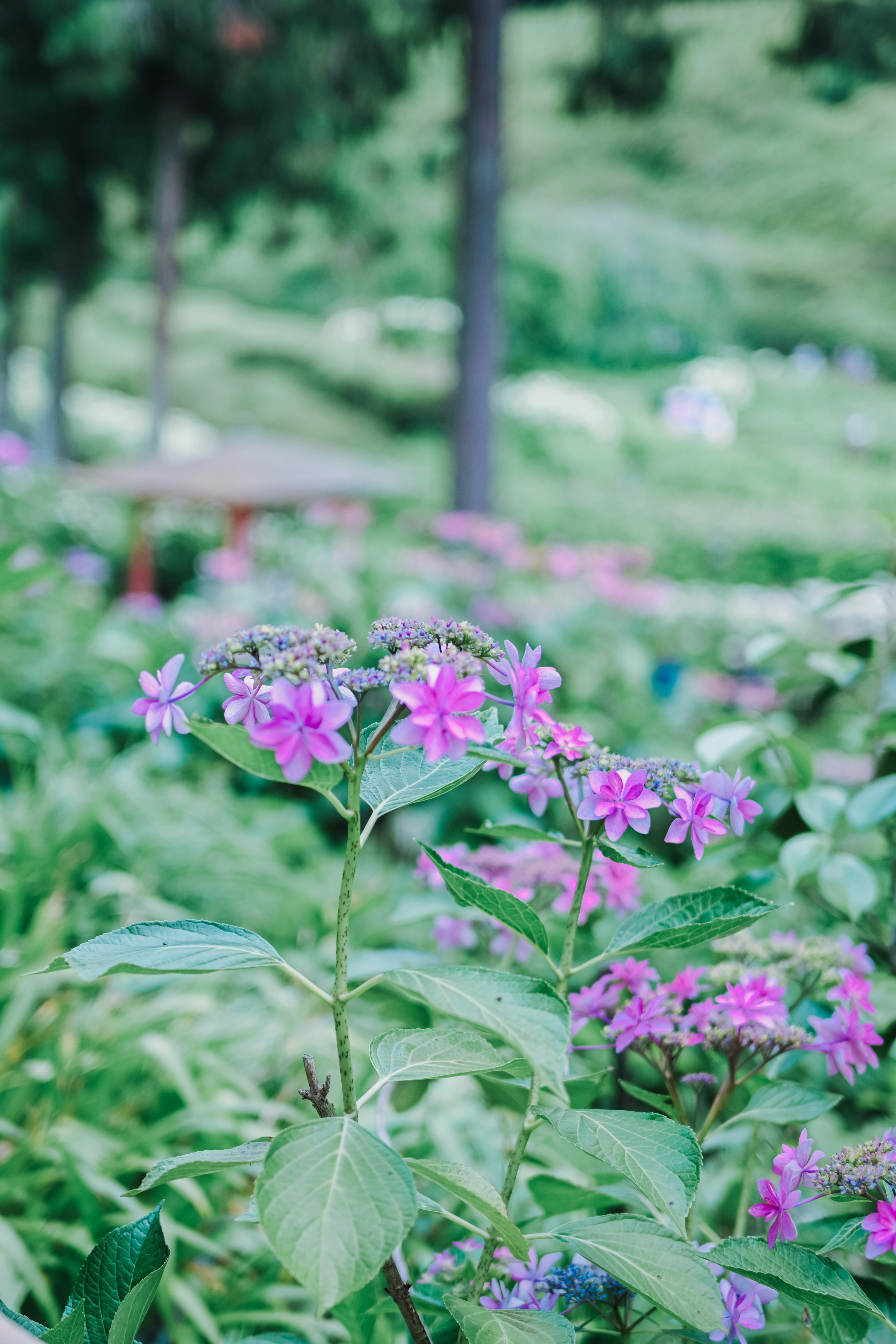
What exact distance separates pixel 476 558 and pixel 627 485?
844 cm

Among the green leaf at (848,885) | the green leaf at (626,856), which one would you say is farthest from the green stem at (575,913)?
the green leaf at (848,885)

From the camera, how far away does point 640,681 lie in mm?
3078

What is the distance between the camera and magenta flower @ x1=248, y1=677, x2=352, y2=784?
14.6 inches

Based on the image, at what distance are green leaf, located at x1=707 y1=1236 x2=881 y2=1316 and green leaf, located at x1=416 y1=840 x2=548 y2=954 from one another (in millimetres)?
162

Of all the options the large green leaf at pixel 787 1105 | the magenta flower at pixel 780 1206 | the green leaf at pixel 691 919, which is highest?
the green leaf at pixel 691 919

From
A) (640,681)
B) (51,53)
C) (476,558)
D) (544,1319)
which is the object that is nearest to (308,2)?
(51,53)

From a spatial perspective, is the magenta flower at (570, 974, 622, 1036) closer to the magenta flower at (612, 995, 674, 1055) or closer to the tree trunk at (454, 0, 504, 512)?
the magenta flower at (612, 995, 674, 1055)

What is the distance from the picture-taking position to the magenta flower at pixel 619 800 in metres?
0.47

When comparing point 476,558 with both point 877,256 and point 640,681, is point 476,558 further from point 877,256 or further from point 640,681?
point 877,256

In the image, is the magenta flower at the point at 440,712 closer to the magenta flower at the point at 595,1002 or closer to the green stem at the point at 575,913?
the green stem at the point at 575,913

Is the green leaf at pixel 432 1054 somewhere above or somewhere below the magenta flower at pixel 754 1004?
above

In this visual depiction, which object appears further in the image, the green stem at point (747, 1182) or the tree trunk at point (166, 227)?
the tree trunk at point (166, 227)

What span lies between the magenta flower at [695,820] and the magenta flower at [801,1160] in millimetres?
161

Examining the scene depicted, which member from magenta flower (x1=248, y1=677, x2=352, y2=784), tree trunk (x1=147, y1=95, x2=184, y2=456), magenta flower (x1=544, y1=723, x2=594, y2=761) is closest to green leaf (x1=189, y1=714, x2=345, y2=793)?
magenta flower (x1=248, y1=677, x2=352, y2=784)
